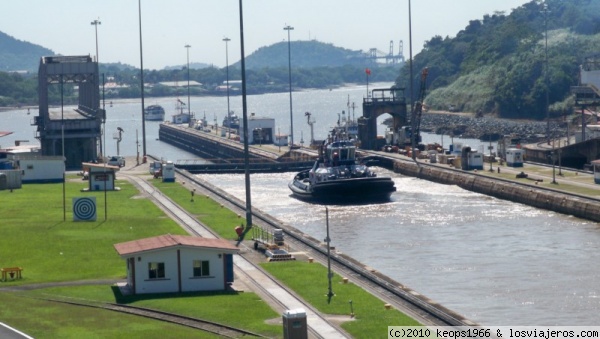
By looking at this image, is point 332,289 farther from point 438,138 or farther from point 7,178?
point 438,138

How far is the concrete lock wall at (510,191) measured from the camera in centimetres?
8681

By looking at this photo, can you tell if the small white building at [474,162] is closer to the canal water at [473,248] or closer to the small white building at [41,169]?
the canal water at [473,248]

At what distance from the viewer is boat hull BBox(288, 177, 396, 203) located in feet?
332

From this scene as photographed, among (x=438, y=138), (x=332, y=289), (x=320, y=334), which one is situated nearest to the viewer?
(x=320, y=334)

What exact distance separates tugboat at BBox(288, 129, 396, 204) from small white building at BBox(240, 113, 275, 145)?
196 ft

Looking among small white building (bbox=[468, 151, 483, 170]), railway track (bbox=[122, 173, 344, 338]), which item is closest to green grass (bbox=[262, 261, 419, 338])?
railway track (bbox=[122, 173, 344, 338])

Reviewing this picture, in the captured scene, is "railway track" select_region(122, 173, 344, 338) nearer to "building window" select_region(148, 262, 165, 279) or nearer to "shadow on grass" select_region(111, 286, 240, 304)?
"shadow on grass" select_region(111, 286, 240, 304)

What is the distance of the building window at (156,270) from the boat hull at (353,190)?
4623 cm

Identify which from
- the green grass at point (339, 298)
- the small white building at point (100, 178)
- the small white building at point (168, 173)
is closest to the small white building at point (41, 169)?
the small white building at point (100, 178)

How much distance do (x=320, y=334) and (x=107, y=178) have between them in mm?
58681

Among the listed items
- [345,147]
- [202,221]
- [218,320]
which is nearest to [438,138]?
[345,147]

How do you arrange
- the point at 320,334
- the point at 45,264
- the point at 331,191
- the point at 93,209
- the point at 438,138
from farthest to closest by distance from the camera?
the point at 438,138
the point at 331,191
the point at 93,209
the point at 45,264
the point at 320,334

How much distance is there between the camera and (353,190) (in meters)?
101

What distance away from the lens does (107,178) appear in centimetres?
10312
